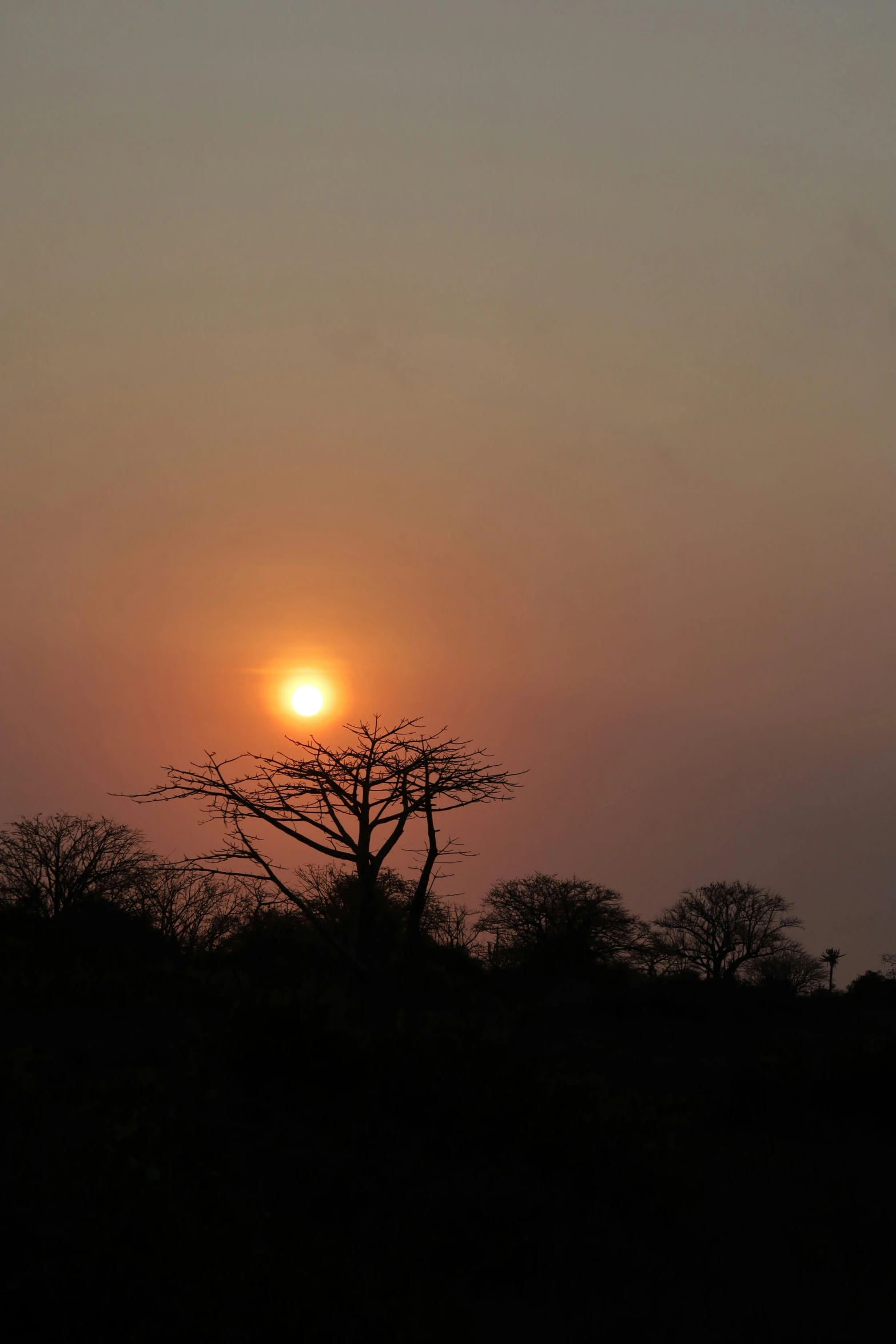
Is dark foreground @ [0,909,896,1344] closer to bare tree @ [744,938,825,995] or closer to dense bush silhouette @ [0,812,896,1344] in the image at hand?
dense bush silhouette @ [0,812,896,1344]

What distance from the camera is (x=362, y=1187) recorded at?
465 inches

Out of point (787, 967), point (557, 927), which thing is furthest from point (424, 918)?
point (787, 967)

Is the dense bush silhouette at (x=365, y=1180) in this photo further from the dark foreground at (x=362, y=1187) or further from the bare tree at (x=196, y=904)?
the bare tree at (x=196, y=904)

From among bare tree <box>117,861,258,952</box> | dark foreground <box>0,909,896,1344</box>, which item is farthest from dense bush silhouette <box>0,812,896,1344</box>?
bare tree <box>117,861,258,952</box>

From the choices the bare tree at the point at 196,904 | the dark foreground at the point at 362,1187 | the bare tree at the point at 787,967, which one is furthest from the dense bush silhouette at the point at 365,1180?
the bare tree at the point at 787,967

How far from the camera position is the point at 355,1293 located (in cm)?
978

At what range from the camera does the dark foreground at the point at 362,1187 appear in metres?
9.48

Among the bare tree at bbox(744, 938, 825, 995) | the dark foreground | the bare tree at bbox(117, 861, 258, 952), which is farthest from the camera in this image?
the bare tree at bbox(744, 938, 825, 995)

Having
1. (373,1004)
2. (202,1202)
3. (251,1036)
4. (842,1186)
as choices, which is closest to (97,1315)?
(202,1202)

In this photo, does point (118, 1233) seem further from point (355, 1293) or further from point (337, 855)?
point (337, 855)

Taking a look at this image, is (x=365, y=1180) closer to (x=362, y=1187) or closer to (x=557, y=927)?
(x=362, y=1187)

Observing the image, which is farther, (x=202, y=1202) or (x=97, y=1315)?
(x=202, y=1202)

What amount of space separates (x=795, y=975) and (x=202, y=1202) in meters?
100

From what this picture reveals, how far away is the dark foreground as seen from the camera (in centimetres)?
948
